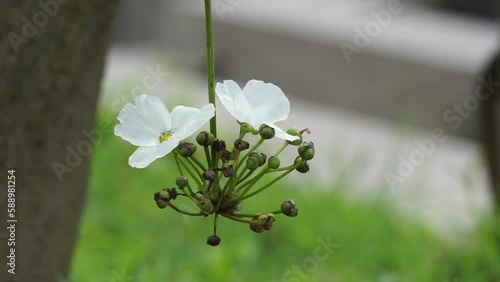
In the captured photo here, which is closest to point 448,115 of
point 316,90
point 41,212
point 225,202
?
point 316,90

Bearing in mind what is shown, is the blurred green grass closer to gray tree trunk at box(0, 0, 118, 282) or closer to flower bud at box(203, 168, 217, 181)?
gray tree trunk at box(0, 0, 118, 282)

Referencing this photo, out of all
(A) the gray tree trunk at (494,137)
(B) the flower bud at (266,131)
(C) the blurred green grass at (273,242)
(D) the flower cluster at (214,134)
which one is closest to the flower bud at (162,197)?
(D) the flower cluster at (214,134)

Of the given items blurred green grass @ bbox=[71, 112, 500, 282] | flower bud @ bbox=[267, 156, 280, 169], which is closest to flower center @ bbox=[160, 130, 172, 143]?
flower bud @ bbox=[267, 156, 280, 169]

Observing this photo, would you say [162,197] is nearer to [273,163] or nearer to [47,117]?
[273,163]

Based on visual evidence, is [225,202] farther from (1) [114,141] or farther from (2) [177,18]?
(2) [177,18]

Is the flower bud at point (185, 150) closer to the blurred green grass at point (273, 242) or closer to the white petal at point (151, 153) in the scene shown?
the white petal at point (151, 153)
